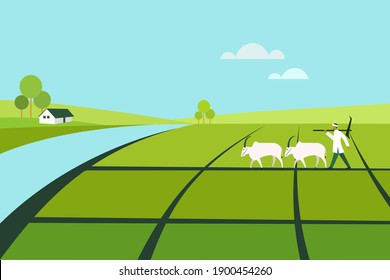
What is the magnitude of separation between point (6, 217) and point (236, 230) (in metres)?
5.47

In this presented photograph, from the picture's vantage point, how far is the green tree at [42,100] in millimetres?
147250

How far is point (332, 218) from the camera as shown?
1591 centimetres

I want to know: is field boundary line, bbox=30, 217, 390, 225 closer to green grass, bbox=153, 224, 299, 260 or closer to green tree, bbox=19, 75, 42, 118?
green grass, bbox=153, 224, 299, 260

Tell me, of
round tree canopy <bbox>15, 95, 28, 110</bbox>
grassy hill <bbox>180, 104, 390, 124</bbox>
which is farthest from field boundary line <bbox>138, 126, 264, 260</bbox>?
grassy hill <bbox>180, 104, 390, 124</bbox>

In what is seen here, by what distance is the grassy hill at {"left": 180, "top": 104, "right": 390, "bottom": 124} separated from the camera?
170 m

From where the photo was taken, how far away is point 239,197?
19016 millimetres

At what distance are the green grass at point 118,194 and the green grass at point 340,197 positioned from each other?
3730 millimetres

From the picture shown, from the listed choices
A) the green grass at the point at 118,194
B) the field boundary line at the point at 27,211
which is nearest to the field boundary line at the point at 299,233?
the green grass at the point at 118,194

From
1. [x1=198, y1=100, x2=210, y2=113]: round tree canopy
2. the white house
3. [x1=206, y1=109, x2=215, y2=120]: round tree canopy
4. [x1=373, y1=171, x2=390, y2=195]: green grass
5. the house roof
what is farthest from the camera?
[x1=198, y1=100, x2=210, y2=113]: round tree canopy

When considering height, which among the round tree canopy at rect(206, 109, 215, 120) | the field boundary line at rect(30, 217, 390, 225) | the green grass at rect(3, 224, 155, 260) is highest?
the round tree canopy at rect(206, 109, 215, 120)

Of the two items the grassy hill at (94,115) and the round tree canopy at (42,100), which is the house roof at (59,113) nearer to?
the round tree canopy at (42,100)

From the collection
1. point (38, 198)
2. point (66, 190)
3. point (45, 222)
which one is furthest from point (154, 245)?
point (66, 190)

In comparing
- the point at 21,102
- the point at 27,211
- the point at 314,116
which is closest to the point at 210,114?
the point at 314,116

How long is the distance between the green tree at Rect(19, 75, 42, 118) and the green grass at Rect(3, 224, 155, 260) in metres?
139
